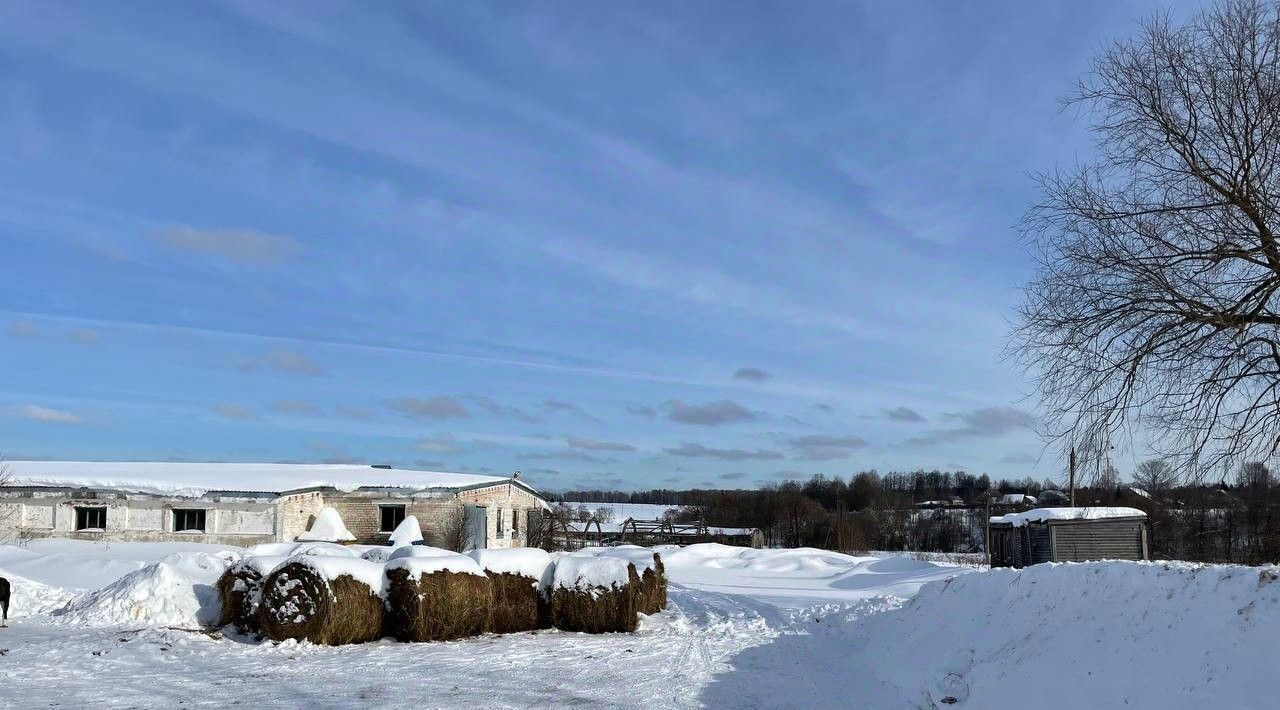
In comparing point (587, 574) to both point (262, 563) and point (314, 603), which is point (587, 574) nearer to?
point (314, 603)

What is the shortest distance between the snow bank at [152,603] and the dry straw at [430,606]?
3029mm

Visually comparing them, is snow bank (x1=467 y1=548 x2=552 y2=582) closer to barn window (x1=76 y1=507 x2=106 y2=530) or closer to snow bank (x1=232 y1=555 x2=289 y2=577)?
snow bank (x1=232 y1=555 x2=289 y2=577)

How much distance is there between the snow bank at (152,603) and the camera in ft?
47.3

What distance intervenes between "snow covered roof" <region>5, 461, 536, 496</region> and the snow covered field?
13806 millimetres

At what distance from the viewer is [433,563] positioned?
583 inches

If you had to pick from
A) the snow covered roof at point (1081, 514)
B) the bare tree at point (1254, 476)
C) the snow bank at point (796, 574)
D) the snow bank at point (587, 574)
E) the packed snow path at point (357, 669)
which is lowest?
the snow bank at point (796, 574)

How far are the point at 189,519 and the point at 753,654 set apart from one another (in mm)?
24462

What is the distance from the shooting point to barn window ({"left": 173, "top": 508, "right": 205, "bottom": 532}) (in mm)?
30875

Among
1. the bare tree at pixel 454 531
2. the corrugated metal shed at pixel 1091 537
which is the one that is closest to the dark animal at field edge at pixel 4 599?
the bare tree at pixel 454 531

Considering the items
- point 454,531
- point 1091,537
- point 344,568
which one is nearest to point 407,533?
point 454,531

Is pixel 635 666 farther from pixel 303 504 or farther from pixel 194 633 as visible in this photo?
pixel 303 504

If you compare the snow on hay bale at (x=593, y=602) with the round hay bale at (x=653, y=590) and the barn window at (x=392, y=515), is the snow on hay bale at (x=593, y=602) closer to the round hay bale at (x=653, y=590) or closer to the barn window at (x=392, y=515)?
the round hay bale at (x=653, y=590)

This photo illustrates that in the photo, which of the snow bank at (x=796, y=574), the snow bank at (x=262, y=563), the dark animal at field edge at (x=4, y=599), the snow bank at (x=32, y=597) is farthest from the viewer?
the snow bank at (x=796, y=574)

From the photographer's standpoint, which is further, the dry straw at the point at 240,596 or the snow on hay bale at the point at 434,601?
the snow on hay bale at the point at 434,601
